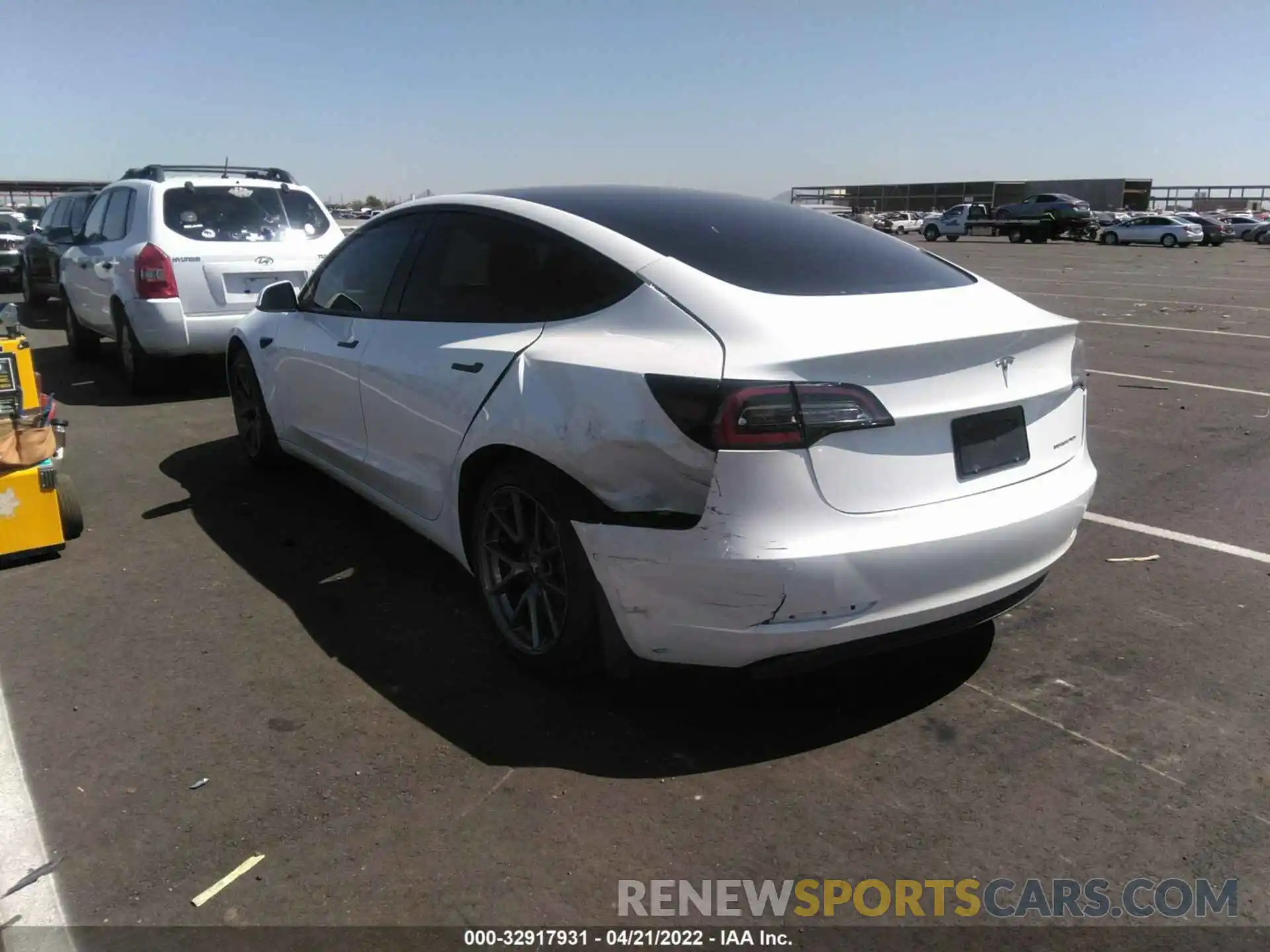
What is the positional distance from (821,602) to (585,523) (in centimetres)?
75

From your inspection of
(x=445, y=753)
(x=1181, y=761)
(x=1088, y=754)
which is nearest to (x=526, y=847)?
(x=445, y=753)

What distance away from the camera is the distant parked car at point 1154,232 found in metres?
39.6

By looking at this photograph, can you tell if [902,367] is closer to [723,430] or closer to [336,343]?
[723,430]

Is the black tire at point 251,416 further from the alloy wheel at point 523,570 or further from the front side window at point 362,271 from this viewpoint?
the alloy wheel at point 523,570

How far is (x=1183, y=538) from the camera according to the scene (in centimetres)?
493

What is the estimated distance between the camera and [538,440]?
325 centimetres

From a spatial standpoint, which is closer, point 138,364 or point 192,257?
point 192,257

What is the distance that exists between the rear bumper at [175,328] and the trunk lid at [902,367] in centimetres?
599

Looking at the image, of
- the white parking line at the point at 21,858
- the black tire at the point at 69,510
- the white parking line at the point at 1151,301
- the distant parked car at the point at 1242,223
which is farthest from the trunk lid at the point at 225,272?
the distant parked car at the point at 1242,223

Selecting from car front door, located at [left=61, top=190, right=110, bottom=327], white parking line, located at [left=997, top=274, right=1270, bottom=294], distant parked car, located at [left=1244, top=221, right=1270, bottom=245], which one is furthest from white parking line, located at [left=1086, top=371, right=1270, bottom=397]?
distant parked car, located at [left=1244, top=221, right=1270, bottom=245]

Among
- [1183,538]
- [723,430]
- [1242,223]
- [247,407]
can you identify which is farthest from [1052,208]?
[723,430]

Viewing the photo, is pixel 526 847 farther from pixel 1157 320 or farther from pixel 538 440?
pixel 1157 320

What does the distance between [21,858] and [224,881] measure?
1.91 feet

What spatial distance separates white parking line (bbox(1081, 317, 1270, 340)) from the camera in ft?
39.5
